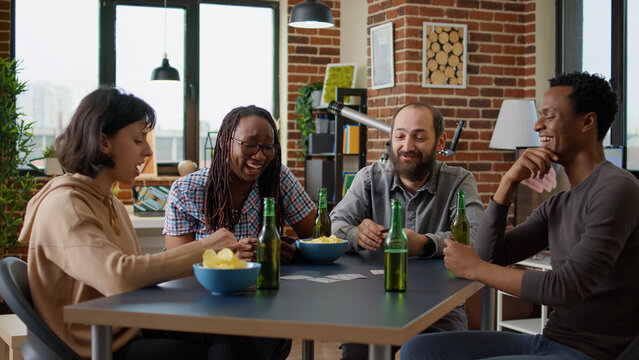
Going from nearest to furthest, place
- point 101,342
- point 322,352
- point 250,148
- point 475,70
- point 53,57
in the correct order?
point 101,342, point 250,148, point 322,352, point 475,70, point 53,57

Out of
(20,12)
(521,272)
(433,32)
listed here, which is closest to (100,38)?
(20,12)

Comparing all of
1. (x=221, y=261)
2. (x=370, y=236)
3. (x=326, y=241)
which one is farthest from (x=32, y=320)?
(x=370, y=236)

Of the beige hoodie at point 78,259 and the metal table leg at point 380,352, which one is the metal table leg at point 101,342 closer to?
the beige hoodie at point 78,259

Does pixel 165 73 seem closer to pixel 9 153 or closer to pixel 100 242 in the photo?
pixel 9 153

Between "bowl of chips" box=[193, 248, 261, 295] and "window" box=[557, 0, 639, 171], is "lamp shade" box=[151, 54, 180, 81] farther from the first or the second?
"bowl of chips" box=[193, 248, 261, 295]

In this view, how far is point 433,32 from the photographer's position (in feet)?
16.4

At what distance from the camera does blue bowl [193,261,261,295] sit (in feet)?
4.82

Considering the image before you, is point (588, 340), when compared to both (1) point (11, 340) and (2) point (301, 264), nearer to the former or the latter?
(2) point (301, 264)

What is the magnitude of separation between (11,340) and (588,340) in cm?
196

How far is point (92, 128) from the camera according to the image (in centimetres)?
171

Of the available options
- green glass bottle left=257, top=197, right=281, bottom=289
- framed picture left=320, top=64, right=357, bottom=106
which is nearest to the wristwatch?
green glass bottle left=257, top=197, right=281, bottom=289

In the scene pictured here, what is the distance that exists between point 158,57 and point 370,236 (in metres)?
4.63

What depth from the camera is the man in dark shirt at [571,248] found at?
1.54 m

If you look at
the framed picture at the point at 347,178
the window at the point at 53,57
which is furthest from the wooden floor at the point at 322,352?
the window at the point at 53,57
